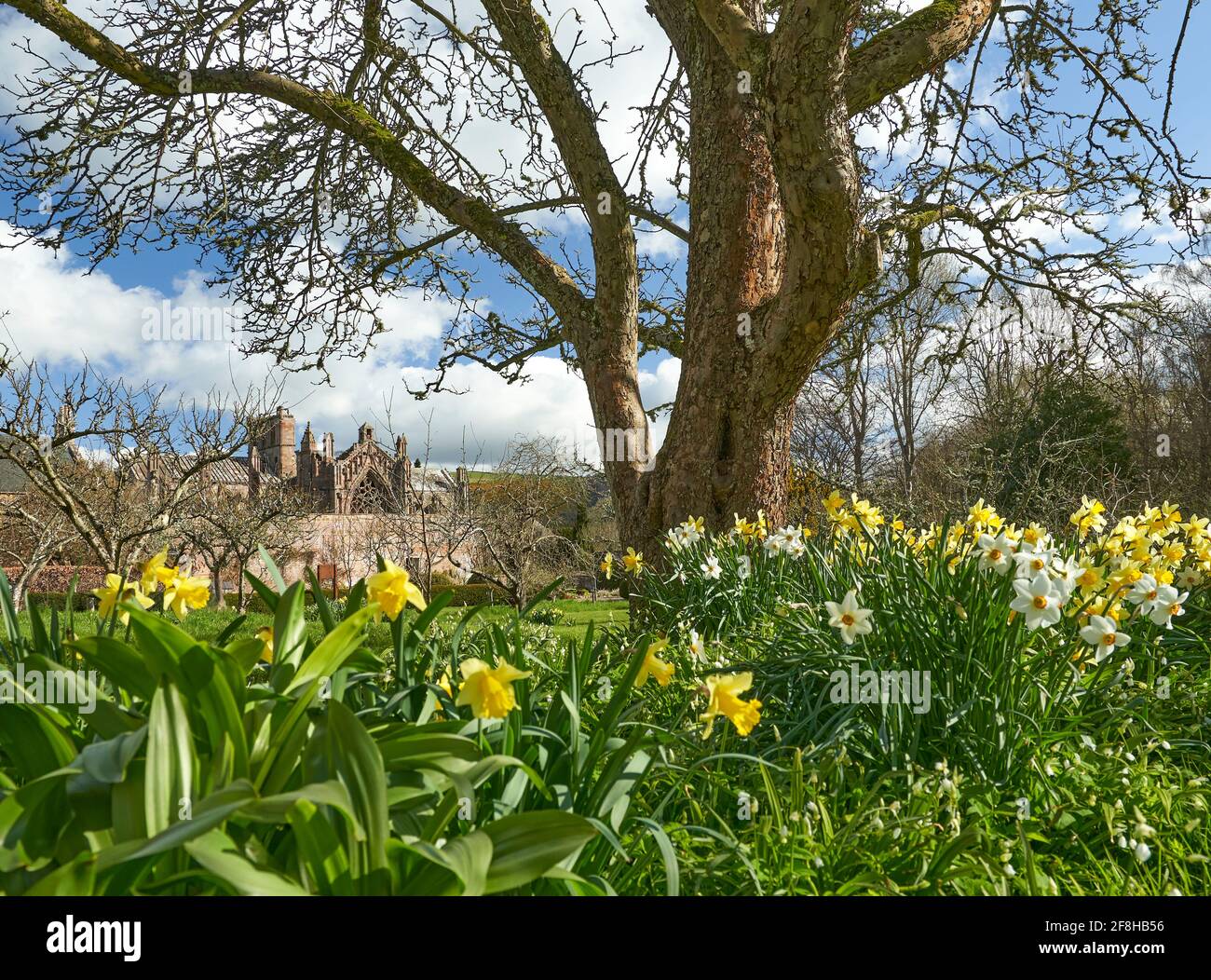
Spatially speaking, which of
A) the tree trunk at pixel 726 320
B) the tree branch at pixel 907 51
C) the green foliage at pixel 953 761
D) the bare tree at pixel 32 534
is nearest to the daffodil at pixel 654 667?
the green foliage at pixel 953 761

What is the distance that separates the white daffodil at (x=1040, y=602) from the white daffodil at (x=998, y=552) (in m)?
0.11

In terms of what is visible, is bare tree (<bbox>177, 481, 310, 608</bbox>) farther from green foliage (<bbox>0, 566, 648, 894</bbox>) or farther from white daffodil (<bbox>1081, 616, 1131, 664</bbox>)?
white daffodil (<bbox>1081, 616, 1131, 664</bbox>)

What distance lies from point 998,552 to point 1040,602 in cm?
20

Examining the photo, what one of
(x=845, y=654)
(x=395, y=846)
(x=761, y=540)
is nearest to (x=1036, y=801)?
(x=845, y=654)

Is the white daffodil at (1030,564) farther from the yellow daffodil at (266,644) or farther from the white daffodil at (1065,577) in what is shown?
the yellow daffodil at (266,644)

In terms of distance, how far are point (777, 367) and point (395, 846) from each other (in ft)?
13.4

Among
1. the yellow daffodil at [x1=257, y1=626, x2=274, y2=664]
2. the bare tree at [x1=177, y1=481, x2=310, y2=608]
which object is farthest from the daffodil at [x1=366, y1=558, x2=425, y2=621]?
the bare tree at [x1=177, y1=481, x2=310, y2=608]

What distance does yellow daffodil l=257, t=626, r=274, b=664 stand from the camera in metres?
1.87

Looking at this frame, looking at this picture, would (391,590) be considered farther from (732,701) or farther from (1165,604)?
(1165,604)

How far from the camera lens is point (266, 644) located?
193cm

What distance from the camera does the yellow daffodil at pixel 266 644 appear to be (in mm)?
1874

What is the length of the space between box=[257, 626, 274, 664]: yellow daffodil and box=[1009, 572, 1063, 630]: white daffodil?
Result: 190 cm
